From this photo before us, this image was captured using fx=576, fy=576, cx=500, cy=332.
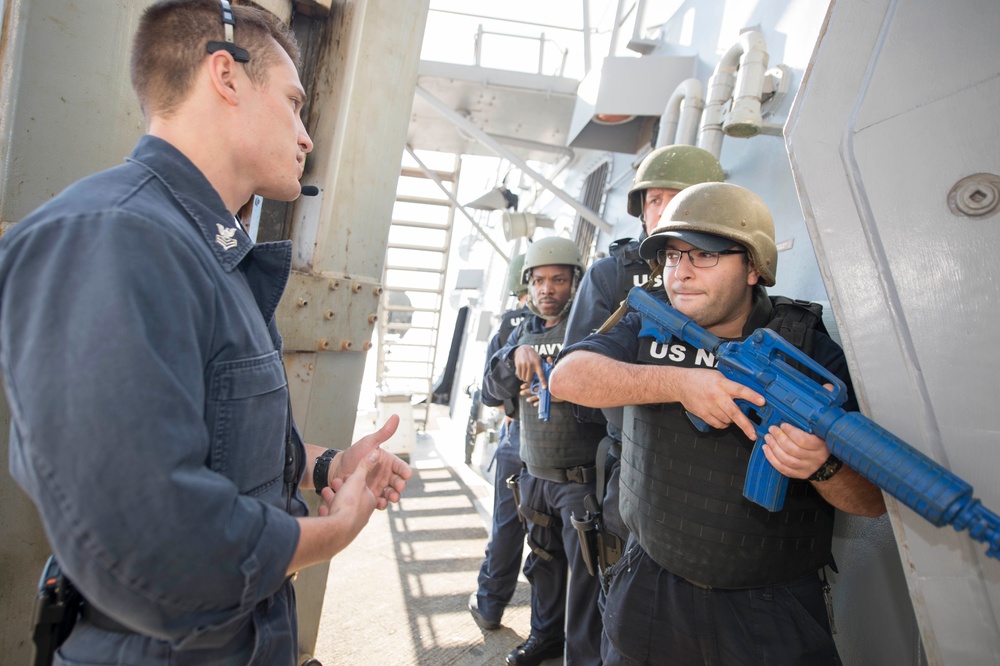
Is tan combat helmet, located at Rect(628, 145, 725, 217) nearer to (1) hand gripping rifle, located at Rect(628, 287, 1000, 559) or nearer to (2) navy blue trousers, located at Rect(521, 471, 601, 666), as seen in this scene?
(1) hand gripping rifle, located at Rect(628, 287, 1000, 559)

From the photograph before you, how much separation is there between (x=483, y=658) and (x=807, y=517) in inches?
77.2

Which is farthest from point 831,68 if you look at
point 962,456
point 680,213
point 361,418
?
point 361,418

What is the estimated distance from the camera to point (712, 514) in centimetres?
155

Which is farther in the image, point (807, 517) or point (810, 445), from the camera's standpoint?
point (807, 517)

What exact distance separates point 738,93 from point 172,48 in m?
2.31

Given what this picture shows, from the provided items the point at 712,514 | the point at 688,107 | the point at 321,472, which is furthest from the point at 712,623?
the point at 688,107

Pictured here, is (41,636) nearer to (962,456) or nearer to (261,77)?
(261,77)

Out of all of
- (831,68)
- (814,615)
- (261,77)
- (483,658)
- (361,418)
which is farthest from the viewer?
(361,418)

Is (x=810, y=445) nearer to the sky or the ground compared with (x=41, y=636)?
nearer to the sky

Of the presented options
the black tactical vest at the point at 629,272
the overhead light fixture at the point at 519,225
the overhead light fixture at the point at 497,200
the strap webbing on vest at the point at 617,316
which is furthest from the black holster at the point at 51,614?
the overhead light fixture at the point at 497,200

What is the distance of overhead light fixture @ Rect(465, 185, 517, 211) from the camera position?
675 centimetres

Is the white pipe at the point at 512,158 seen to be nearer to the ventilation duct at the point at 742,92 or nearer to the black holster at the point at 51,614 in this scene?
the ventilation duct at the point at 742,92

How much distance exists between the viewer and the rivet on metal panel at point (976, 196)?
0.96m

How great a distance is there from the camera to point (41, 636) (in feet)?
2.62
